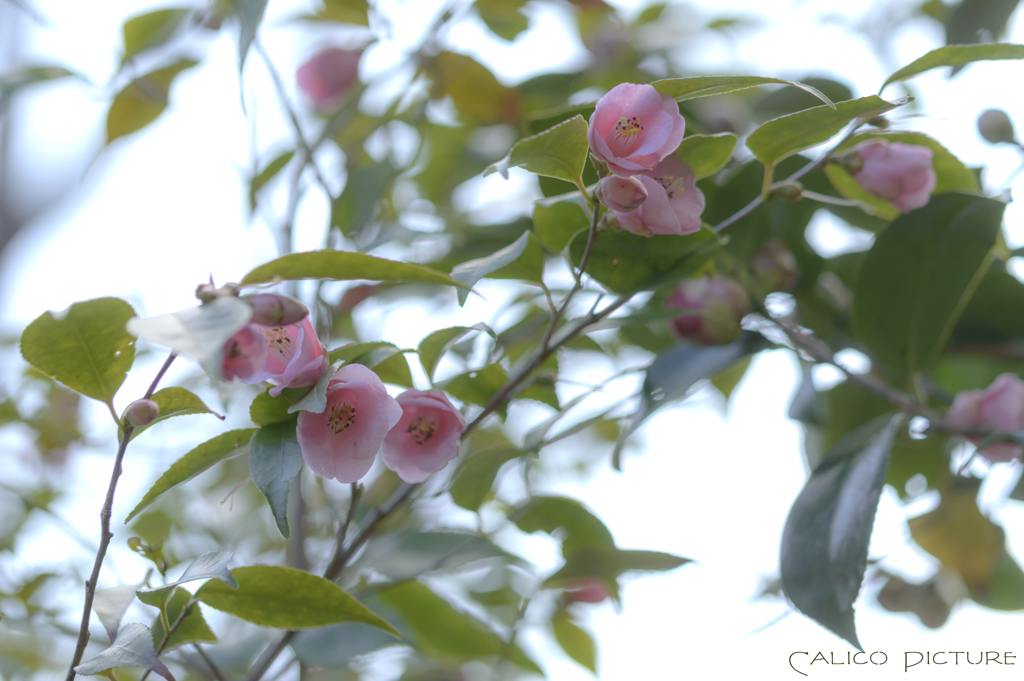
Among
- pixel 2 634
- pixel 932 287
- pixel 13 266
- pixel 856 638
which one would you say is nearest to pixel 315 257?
pixel 856 638

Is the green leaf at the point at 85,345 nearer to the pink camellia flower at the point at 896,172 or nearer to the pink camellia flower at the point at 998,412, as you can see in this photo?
the pink camellia flower at the point at 896,172

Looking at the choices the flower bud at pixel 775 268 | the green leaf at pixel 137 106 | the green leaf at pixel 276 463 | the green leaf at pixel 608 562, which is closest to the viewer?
the green leaf at pixel 276 463

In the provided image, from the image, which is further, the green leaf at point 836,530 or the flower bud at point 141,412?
the green leaf at point 836,530

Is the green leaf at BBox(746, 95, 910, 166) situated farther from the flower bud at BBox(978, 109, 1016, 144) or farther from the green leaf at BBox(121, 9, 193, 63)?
the green leaf at BBox(121, 9, 193, 63)

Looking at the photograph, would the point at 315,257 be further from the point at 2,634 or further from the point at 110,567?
the point at 2,634

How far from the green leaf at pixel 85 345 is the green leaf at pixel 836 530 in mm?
441


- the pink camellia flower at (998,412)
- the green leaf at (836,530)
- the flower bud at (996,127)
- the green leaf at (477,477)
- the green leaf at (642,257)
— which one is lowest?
the pink camellia flower at (998,412)

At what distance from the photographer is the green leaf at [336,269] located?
1.13 ft

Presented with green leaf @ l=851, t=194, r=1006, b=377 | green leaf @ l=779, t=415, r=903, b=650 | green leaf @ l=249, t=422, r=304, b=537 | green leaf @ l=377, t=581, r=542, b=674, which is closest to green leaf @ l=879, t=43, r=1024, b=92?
green leaf @ l=851, t=194, r=1006, b=377

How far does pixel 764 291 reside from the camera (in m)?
0.67

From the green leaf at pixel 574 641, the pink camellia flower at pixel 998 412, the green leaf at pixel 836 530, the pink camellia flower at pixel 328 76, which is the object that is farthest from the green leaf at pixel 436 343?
the pink camellia flower at pixel 328 76

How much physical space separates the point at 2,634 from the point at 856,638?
1.18 metres

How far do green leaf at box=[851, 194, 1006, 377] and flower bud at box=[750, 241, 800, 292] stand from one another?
0.06 m

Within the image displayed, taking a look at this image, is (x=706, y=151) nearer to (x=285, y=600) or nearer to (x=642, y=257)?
(x=642, y=257)
